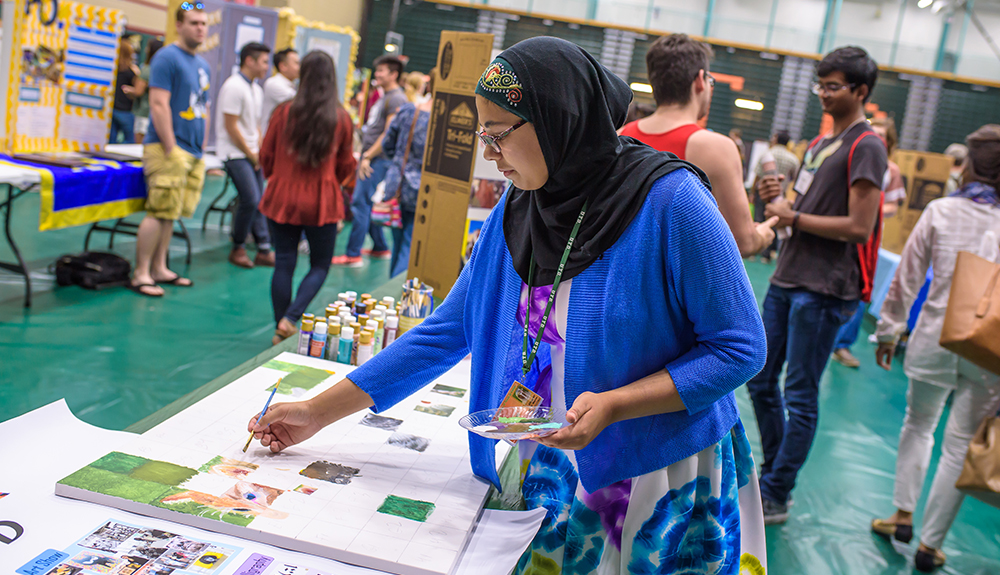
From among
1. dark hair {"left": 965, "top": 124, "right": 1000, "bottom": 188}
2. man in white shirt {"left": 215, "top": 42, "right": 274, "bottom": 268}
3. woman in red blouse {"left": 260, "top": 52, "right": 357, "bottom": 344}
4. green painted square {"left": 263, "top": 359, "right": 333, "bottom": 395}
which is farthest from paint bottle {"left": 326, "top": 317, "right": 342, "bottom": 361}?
man in white shirt {"left": 215, "top": 42, "right": 274, "bottom": 268}

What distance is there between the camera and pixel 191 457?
1373 millimetres

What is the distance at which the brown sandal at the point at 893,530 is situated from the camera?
2951 mm

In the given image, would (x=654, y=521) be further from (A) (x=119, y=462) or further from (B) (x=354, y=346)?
(B) (x=354, y=346)

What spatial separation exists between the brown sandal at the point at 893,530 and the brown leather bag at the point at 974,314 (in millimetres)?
828

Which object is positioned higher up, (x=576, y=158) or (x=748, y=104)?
(x=748, y=104)

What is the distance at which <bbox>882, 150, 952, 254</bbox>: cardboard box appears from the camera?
881 cm

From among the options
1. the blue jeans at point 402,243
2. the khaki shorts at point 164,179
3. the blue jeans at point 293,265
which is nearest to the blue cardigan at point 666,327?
the blue jeans at point 293,265

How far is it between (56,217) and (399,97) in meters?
2.78

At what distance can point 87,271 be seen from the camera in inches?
184

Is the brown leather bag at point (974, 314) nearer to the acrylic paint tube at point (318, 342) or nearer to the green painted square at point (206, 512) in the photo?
the acrylic paint tube at point (318, 342)

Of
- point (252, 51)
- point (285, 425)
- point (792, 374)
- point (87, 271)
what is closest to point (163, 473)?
point (285, 425)

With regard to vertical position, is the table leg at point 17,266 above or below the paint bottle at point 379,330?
below

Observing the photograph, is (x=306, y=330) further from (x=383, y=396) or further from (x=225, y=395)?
(x=383, y=396)

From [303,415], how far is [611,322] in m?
0.68
